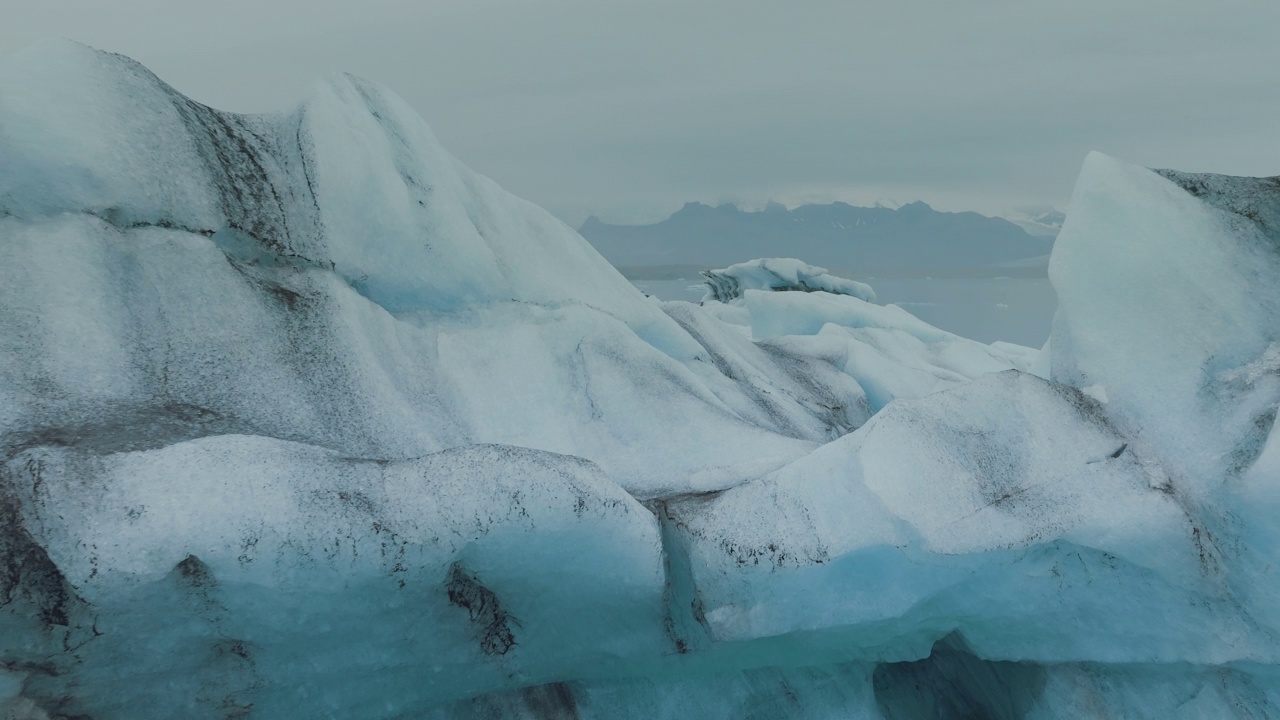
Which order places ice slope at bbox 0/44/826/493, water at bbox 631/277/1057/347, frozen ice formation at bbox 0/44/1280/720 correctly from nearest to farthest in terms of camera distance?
frozen ice formation at bbox 0/44/1280/720 < ice slope at bbox 0/44/826/493 < water at bbox 631/277/1057/347

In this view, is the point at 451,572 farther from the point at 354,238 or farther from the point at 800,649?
the point at 354,238

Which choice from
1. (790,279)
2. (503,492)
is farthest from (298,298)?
(790,279)

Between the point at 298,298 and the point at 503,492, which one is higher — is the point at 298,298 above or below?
above

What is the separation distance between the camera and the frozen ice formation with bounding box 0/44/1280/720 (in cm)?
265

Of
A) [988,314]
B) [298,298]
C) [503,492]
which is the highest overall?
[298,298]

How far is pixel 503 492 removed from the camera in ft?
9.48

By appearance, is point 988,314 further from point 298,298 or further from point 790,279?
point 298,298

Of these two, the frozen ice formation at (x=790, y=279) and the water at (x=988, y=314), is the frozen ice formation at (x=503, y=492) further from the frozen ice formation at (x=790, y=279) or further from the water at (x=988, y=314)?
the water at (x=988, y=314)

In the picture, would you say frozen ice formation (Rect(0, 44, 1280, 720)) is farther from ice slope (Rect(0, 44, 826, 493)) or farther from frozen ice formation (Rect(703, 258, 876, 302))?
frozen ice formation (Rect(703, 258, 876, 302))

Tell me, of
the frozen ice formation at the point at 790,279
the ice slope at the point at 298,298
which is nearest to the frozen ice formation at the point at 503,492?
the ice slope at the point at 298,298

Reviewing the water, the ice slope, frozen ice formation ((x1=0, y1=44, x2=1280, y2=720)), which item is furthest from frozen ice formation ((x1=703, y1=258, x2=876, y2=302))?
frozen ice formation ((x1=0, y1=44, x2=1280, y2=720))

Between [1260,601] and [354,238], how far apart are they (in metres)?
4.30

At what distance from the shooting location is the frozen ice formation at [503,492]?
2654mm

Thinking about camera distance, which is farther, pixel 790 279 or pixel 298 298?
pixel 790 279
